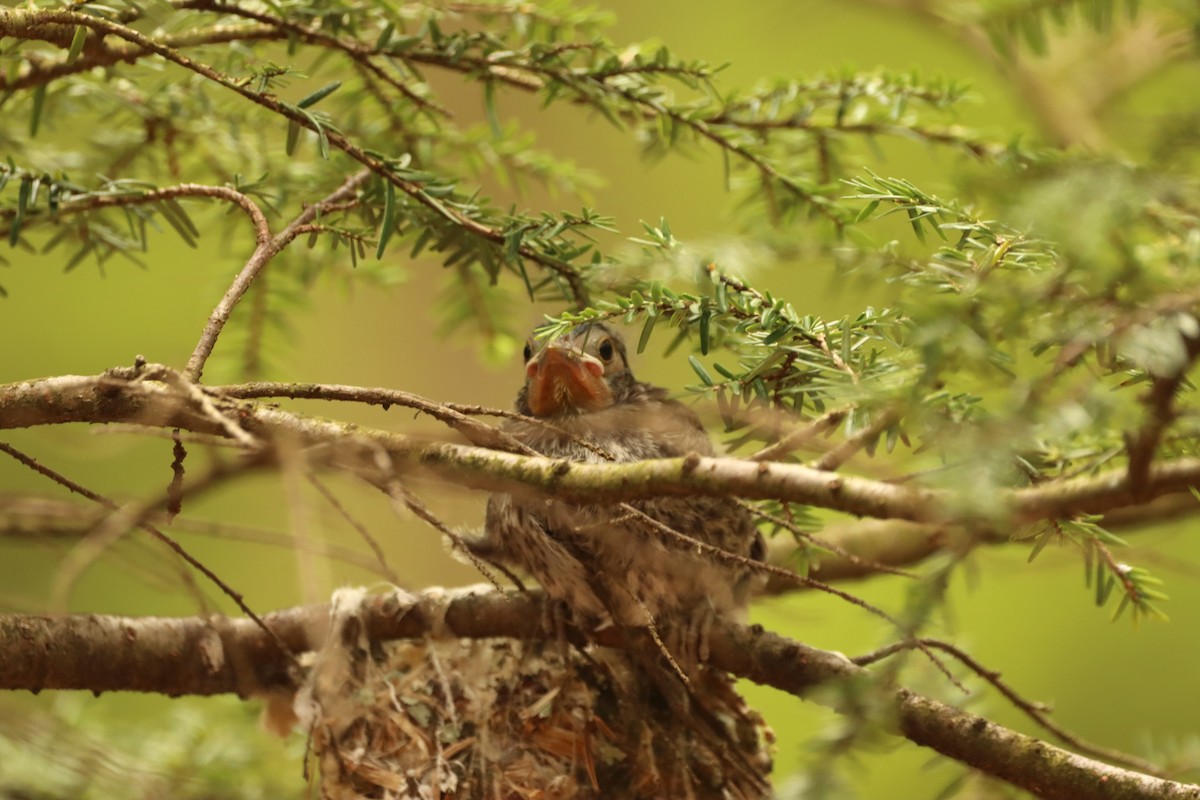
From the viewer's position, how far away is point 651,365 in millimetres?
3652

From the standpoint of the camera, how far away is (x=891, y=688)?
71 centimetres

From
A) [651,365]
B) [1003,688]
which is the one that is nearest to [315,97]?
[1003,688]

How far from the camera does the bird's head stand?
1.63 meters

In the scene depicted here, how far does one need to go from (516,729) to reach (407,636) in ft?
0.66

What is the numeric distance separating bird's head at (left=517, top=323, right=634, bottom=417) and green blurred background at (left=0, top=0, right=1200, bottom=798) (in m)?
1.15

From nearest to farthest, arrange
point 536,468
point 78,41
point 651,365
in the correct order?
point 536,468
point 78,41
point 651,365

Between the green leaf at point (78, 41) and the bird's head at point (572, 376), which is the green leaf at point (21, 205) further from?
the bird's head at point (572, 376)

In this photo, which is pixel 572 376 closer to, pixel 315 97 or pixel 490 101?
pixel 490 101

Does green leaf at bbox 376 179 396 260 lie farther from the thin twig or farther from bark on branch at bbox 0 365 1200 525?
the thin twig

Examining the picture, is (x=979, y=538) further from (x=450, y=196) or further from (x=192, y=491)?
(x=450, y=196)

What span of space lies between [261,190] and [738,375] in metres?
0.63

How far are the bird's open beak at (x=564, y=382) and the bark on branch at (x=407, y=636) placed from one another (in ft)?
1.08

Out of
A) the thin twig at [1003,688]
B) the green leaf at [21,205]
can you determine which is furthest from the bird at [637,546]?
the green leaf at [21,205]

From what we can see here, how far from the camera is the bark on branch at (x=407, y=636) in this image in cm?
112
